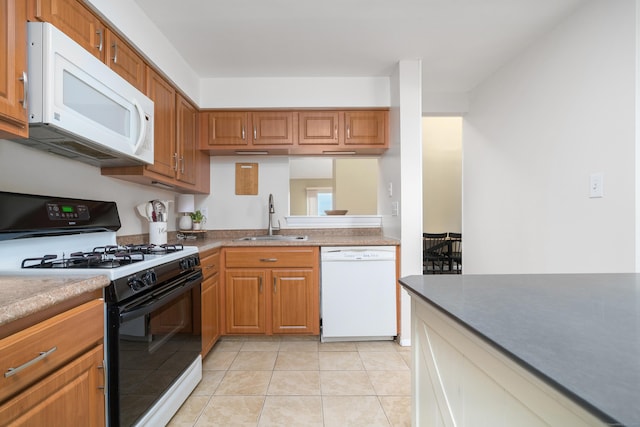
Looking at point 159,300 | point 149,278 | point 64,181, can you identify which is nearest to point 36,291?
point 149,278

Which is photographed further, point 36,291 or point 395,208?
point 395,208

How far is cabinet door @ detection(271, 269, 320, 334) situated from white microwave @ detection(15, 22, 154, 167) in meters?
1.36

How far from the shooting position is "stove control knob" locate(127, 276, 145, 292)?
48.8 inches

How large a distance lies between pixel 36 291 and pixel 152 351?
2.21ft

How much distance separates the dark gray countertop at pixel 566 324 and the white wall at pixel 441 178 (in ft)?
16.6

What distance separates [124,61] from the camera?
172cm

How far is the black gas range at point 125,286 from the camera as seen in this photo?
45.8 inches

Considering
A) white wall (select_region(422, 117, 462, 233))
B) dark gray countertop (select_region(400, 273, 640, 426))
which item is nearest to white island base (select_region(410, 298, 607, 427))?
dark gray countertop (select_region(400, 273, 640, 426))

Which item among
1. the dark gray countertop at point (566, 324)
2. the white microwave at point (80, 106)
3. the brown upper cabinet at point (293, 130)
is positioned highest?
the brown upper cabinet at point (293, 130)

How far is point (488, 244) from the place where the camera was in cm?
288

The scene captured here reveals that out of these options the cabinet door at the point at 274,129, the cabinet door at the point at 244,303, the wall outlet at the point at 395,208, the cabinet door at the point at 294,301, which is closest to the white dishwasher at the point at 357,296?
the cabinet door at the point at 294,301

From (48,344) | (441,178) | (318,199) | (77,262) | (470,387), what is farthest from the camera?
(441,178)

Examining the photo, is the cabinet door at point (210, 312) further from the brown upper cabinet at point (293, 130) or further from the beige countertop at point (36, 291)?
the brown upper cabinet at point (293, 130)

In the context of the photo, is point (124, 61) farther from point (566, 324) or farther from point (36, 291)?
point (566, 324)
